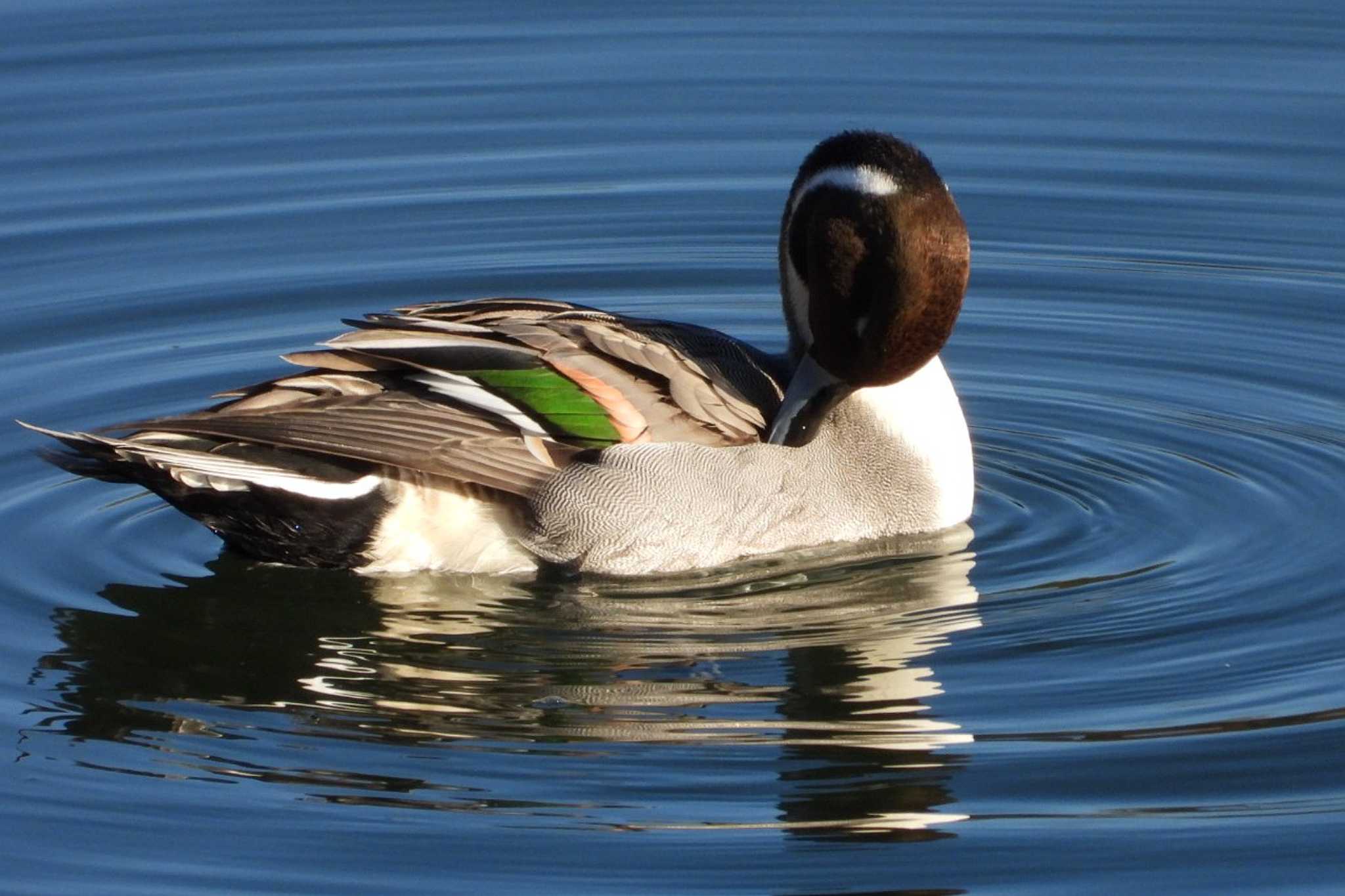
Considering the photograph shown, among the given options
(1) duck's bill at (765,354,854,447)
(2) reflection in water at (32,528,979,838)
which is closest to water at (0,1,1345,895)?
(2) reflection in water at (32,528,979,838)

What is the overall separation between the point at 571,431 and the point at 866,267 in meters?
1.17

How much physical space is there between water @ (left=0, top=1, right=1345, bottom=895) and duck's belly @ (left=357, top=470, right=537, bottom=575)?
0.28ft

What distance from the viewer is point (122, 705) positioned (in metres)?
7.34

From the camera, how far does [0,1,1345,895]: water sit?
21.2 ft

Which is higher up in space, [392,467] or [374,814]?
[392,467]

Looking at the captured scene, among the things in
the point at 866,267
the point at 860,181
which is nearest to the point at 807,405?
the point at 866,267

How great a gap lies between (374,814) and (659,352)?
7.66 ft

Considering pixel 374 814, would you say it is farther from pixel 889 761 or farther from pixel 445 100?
pixel 445 100

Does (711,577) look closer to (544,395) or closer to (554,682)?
(544,395)

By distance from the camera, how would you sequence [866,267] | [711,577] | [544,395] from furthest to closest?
[711,577], [866,267], [544,395]

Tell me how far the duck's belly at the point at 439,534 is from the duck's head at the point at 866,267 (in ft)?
3.40

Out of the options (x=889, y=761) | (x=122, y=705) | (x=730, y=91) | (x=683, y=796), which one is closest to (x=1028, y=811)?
(x=889, y=761)

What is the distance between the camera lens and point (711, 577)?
27.3 feet

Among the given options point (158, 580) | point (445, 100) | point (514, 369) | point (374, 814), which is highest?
point (445, 100)
